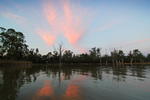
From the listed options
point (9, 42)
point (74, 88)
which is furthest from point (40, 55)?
point (74, 88)

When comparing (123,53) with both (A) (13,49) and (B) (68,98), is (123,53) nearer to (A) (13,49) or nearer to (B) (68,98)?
(A) (13,49)

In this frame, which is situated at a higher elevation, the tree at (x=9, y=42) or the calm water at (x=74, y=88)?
the tree at (x=9, y=42)

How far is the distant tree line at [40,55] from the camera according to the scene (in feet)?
139

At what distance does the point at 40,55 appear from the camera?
79.1 meters

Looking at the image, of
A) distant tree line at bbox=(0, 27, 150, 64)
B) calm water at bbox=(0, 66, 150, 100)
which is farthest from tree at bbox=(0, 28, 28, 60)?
calm water at bbox=(0, 66, 150, 100)

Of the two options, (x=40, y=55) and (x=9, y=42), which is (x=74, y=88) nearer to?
(x=9, y=42)

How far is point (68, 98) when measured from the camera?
442 centimetres

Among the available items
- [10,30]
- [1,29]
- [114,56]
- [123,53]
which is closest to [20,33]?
[10,30]

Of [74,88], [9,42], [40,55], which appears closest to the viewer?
[74,88]

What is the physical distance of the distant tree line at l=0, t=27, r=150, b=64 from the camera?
139 feet

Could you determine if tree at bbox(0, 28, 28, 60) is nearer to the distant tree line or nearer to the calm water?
the distant tree line

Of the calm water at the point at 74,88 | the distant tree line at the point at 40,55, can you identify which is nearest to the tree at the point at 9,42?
the distant tree line at the point at 40,55

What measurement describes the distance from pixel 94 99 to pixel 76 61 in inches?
2994

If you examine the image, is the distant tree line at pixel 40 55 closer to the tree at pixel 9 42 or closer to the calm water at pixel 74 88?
the tree at pixel 9 42
